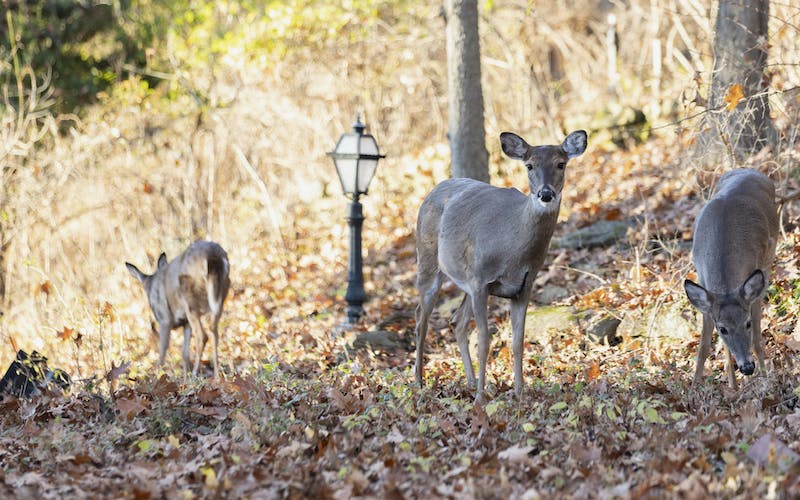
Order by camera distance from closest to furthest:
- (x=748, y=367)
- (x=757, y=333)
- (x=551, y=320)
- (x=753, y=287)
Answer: (x=748, y=367) < (x=753, y=287) < (x=757, y=333) < (x=551, y=320)

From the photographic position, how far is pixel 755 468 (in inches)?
171

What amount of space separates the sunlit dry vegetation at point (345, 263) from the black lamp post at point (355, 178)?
1.85 ft

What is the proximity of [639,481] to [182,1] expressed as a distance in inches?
745

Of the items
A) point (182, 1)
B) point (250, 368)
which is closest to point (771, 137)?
point (250, 368)

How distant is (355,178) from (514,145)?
4441 mm

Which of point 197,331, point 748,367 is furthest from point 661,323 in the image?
point 197,331

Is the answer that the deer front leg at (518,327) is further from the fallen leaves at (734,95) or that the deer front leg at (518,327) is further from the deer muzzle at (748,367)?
the fallen leaves at (734,95)

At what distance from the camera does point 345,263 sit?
1508 cm

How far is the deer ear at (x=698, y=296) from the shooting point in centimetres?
645

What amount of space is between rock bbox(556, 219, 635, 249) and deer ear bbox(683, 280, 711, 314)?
4.63m

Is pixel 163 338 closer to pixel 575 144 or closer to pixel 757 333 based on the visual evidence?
pixel 575 144

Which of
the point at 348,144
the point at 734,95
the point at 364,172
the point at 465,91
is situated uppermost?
the point at 734,95

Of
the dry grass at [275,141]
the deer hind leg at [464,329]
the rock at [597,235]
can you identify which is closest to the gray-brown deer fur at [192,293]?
the deer hind leg at [464,329]

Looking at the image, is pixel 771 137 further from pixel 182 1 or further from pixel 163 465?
pixel 182 1
